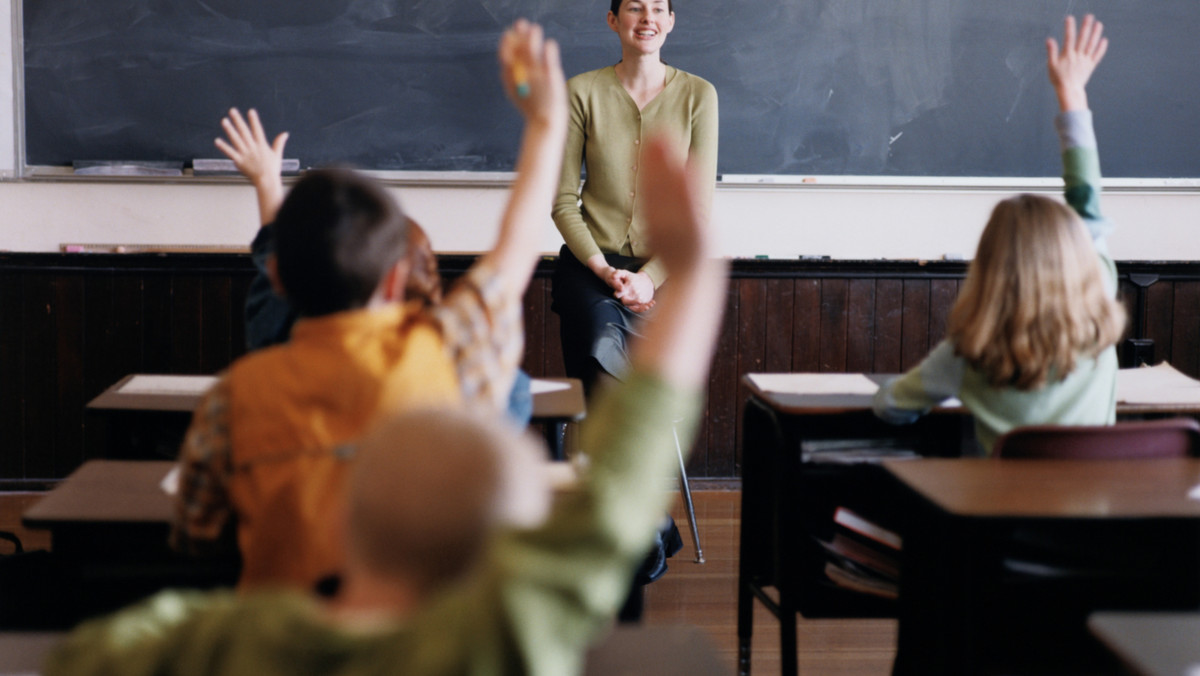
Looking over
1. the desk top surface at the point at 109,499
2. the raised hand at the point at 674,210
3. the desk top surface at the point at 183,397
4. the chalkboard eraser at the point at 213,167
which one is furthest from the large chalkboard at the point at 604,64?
the raised hand at the point at 674,210

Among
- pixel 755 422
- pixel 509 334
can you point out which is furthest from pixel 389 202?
pixel 755 422

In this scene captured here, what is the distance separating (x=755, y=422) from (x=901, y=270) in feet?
5.86

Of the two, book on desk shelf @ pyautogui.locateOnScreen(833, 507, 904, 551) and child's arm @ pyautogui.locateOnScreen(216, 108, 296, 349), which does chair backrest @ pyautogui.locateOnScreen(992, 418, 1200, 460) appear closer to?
book on desk shelf @ pyautogui.locateOnScreen(833, 507, 904, 551)

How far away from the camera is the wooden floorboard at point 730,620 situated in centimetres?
258

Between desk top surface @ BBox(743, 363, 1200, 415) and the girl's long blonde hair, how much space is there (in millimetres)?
313

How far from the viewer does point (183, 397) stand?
225 centimetres

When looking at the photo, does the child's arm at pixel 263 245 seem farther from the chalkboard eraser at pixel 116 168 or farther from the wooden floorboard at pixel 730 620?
the chalkboard eraser at pixel 116 168

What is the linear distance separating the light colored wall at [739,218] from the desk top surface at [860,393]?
1.73 meters

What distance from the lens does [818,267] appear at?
4000mm

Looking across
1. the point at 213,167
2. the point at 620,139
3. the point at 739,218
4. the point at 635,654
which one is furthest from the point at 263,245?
the point at 739,218

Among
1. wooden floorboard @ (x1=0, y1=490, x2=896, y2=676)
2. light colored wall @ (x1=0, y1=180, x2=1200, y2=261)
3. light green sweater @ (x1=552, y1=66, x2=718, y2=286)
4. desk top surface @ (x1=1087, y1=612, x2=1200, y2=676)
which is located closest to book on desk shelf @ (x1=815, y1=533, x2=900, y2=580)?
wooden floorboard @ (x1=0, y1=490, x2=896, y2=676)

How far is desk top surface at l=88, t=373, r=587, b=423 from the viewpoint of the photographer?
6.88 ft

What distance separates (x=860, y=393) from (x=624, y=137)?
4.53 feet

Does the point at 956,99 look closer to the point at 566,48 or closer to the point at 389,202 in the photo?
the point at 566,48
